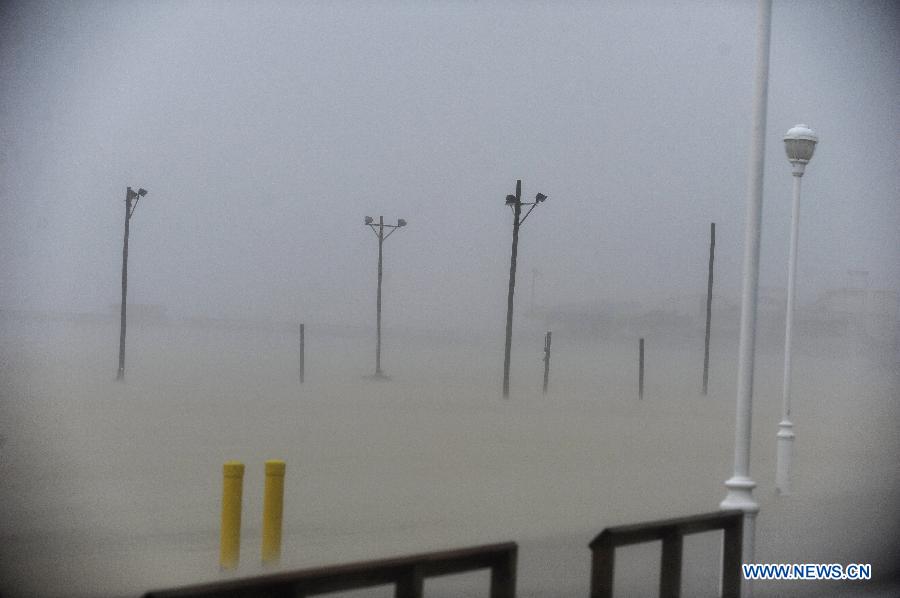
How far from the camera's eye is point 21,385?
209 ft

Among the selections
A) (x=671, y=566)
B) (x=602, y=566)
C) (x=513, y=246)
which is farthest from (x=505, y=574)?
(x=513, y=246)

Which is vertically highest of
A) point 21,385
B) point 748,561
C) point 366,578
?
point 366,578

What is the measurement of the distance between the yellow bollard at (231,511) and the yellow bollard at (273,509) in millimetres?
225

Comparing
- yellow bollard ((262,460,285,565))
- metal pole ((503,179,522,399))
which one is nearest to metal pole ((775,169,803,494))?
yellow bollard ((262,460,285,565))

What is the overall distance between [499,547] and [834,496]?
17519 millimetres

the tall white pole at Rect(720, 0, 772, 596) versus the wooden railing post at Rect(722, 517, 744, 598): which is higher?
the tall white pole at Rect(720, 0, 772, 596)

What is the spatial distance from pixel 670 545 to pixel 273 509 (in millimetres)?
4375

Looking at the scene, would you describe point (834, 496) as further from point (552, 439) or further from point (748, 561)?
point (552, 439)

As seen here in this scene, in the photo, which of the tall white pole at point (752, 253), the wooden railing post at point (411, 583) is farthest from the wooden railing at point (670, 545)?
the tall white pole at point (752, 253)

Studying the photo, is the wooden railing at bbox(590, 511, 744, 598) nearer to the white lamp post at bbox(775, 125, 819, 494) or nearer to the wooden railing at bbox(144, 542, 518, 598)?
the wooden railing at bbox(144, 542, 518, 598)

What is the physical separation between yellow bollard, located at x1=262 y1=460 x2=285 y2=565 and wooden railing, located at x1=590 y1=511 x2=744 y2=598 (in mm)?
3776

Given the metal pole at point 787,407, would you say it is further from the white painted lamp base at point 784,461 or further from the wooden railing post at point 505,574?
the wooden railing post at point 505,574

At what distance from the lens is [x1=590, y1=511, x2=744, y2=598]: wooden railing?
6.61m

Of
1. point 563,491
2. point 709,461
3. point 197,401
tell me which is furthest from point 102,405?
point 563,491
